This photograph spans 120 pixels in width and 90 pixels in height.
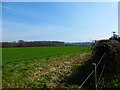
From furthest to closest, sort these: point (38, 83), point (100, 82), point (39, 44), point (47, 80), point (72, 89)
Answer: point (39, 44), point (47, 80), point (38, 83), point (100, 82), point (72, 89)

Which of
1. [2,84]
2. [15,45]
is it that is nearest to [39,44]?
[15,45]

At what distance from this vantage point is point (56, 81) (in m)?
5.73

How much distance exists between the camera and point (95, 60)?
20.7 ft

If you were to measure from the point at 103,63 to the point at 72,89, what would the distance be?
2.03 meters

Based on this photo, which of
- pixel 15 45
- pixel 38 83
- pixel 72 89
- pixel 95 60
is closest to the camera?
pixel 72 89

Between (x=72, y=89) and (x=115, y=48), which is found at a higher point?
(x=115, y=48)

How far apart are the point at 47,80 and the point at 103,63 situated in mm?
2656

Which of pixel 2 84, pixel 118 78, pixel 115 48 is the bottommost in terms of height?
pixel 2 84

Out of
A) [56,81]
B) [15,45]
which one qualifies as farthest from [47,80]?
[15,45]

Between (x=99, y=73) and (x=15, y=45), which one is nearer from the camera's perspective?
(x=99, y=73)

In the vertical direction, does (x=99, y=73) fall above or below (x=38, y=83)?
above

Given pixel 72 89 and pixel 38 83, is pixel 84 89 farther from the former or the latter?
pixel 38 83

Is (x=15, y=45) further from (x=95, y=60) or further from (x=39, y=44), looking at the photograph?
(x=95, y=60)

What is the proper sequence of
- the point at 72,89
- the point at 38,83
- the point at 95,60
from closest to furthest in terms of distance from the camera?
the point at 72,89
the point at 38,83
the point at 95,60
